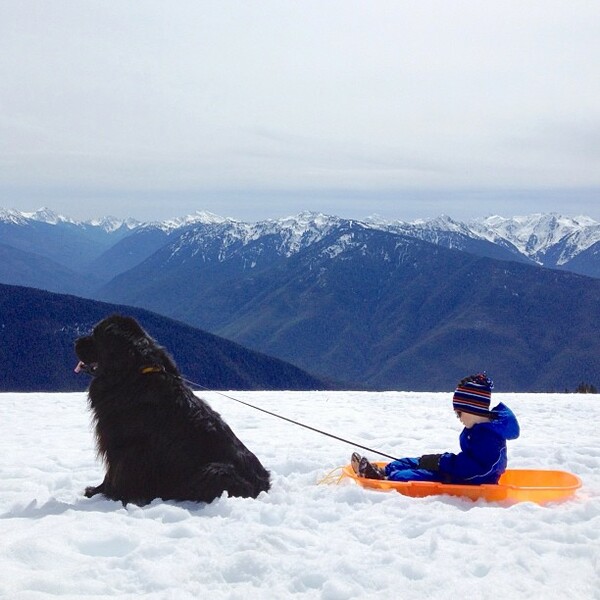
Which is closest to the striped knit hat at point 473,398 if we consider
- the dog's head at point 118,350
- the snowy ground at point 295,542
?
the snowy ground at point 295,542

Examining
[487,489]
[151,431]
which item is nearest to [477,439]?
[487,489]

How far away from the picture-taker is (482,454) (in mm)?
5879

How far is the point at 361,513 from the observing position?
5.12 metres

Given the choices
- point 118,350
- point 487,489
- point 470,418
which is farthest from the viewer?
point 470,418

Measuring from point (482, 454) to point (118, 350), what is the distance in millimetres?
3579

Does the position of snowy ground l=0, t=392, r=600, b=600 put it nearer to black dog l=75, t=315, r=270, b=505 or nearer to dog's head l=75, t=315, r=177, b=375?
black dog l=75, t=315, r=270, b=505

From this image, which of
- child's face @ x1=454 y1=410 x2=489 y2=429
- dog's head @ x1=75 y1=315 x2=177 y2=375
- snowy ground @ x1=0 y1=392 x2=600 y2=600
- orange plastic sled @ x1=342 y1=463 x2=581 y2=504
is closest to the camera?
snowy ground @ x1=0 y1=392 x2=600 y2=600

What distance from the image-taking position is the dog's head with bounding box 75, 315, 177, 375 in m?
5.83

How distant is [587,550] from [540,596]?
842mm

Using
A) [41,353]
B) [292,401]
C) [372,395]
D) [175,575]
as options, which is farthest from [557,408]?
[41,353]

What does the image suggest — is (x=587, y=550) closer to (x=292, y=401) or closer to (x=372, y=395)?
(x=292, y=401)

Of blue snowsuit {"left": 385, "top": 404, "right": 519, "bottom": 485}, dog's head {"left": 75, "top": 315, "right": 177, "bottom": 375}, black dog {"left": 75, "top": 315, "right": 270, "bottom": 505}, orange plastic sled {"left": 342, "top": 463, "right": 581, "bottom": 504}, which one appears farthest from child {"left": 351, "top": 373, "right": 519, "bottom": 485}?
dog's head {"left": 75, "top": 315, "right": 177, "bottom": 375}

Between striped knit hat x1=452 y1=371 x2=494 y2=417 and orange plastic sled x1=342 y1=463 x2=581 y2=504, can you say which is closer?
orange plastic sled x1=342 y1=463 x2=581 y2=504

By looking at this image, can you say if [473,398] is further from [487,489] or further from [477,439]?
[487,489]
